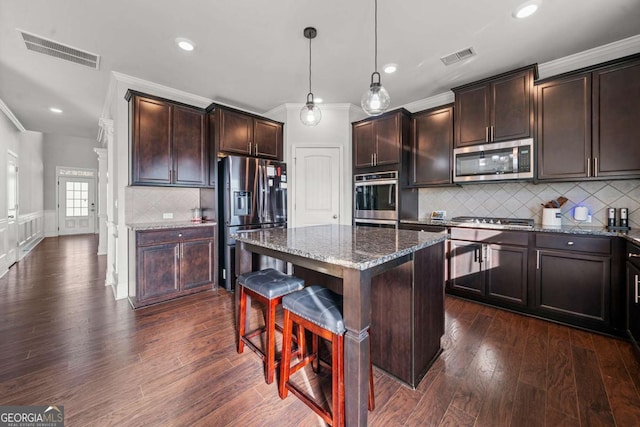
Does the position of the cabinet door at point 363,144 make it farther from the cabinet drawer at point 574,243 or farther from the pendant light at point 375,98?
the cabinet drawer at point 574,243

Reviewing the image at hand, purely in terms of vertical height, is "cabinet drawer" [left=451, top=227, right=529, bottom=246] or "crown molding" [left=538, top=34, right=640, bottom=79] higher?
"crown molding" [left=538, top=34, right=640, bottom=79]

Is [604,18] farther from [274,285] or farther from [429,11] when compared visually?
[274,285]

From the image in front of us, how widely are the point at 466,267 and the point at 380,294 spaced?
71.1 inches

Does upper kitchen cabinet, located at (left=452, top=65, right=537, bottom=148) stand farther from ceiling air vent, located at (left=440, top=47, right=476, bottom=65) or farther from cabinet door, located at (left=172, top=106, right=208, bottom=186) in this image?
cabinet door, located at (left=172, top=106, right=208, bottom=186)

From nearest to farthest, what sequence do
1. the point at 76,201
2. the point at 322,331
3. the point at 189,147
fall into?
the point at 322,331 < the point at 189,147 < the point at 76,201

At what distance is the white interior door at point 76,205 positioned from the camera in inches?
309

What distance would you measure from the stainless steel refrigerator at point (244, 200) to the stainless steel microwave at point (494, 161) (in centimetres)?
249

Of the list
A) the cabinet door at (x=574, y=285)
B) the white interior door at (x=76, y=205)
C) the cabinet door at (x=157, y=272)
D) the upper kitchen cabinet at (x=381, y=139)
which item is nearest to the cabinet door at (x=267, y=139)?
the upper kitchen cabinet at (x=381, y=139)

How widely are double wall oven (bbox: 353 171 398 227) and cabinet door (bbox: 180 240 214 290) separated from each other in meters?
2.19

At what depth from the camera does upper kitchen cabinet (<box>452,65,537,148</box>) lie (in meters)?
2.76

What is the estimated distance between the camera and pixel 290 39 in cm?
252

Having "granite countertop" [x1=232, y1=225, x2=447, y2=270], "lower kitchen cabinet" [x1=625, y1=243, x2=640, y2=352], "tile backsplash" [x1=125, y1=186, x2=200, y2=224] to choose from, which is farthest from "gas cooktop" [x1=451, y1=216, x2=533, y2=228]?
"tile backsplash" [x1=125, y1=186, x2=200, y2=224]

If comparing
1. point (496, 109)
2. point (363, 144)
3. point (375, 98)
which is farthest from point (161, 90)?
point (496, 109)

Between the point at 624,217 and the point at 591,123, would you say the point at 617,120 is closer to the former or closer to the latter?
the point at 591,123
